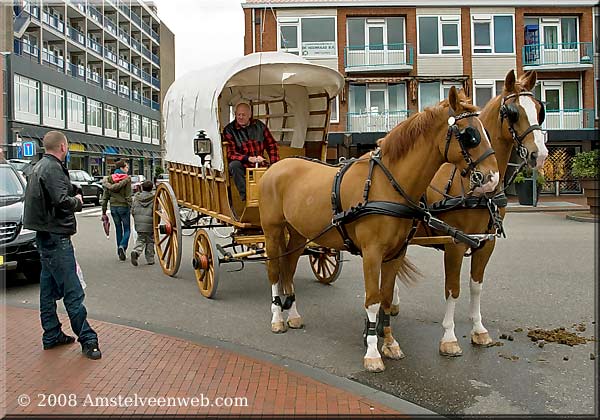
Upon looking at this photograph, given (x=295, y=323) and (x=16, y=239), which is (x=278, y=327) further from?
(x=16, y=239)

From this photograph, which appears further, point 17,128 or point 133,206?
point 17,128

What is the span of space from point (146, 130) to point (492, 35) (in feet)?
134

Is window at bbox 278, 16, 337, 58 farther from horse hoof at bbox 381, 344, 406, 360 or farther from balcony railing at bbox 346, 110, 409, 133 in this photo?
horse hoof at bbox 381, 344, 406, 360

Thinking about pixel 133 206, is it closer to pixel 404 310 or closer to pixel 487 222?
pixel 404 310

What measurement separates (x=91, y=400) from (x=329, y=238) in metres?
2.65

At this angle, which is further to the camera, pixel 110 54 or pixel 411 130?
pixel 110 54

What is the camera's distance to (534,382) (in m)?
4.80

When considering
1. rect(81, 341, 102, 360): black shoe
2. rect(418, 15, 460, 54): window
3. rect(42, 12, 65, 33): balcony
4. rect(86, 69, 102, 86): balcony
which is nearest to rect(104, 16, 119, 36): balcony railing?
rect(42, 12, 65, 33): balcony

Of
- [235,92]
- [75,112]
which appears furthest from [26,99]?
[235,92]

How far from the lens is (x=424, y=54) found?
29.7 m

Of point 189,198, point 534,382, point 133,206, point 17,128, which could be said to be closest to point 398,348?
point 534,382

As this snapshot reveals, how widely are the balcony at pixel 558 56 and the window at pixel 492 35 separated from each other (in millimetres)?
1080

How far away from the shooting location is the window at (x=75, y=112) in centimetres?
4181

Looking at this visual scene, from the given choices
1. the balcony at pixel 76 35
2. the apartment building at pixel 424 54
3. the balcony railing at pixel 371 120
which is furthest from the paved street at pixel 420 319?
the balcony at pixel 76 35
